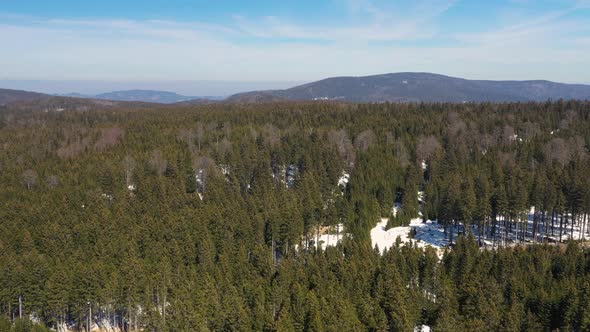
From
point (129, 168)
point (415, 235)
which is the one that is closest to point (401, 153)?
point (415, 235)

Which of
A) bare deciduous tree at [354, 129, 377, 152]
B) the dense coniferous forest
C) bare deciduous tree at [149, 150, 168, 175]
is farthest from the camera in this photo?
bare deciduous tree at [354, 129, 377, 152]

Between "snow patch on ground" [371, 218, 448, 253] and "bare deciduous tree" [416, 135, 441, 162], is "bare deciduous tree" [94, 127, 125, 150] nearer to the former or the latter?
"snow patch on ground" [371, 218, 448, 253]

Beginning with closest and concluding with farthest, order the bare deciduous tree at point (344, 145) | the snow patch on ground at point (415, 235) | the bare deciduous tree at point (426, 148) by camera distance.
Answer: the snow patch on ground at point (415, 235)
the bare deciduous tree at point (426, 148)
the bare deciduous tree at point (344, 145)

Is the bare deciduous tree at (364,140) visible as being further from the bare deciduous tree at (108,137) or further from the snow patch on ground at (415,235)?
the bare deciduous tree at (108,137)

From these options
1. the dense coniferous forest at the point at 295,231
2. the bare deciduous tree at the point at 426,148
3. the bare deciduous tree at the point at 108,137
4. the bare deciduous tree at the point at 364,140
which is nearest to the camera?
the dense coniferous forest at the point at 295,231

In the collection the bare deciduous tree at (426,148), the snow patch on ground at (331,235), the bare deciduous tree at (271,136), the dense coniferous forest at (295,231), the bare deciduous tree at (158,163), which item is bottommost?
the snow patch on ground at (331,235)

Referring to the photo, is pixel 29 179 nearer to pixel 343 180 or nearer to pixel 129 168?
pixel 129 168

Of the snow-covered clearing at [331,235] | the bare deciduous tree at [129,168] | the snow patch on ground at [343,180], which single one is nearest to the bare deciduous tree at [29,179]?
the bare deciduous tree at [129,168]

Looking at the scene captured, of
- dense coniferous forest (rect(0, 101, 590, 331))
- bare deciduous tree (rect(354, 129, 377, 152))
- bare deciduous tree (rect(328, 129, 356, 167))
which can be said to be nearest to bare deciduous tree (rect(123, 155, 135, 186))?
dense coniferous forest (rect(0, 101, 590, 331))

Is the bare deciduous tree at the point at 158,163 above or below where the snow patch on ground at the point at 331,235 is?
above

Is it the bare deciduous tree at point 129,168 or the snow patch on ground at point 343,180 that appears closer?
the bare deciduous tree at point 129,168
